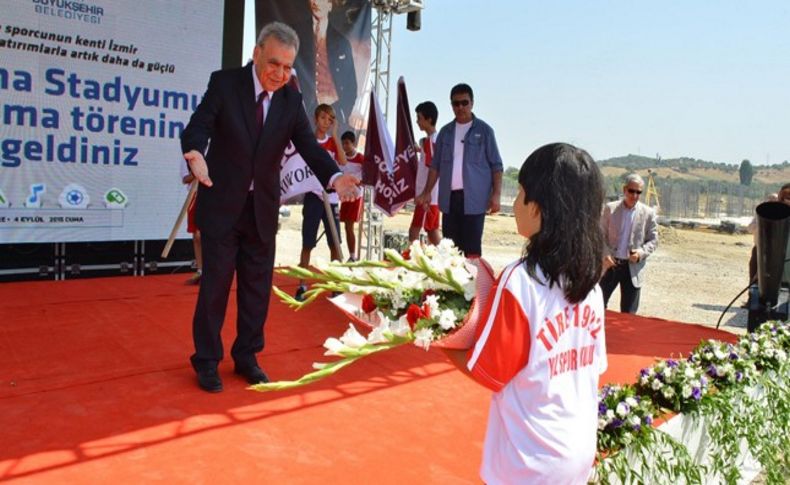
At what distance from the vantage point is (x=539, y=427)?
51.9 inches

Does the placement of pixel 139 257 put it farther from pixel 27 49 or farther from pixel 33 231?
pixel 27 49

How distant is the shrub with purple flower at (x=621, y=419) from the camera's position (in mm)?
2188

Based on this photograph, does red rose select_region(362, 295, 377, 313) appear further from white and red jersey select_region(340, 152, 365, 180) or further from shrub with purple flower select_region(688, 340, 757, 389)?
white and red jersey select_region(340, 152, 365, 180)

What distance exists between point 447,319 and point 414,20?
683 centimetres

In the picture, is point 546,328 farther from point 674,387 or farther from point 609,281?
point 609,281

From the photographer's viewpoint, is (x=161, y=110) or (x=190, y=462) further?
(x=161, y=110)

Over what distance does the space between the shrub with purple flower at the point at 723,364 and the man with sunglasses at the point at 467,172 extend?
1998 mm

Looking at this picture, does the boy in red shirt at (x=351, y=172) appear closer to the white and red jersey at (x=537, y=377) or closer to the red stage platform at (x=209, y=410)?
the red stage platform at (x=209, y=410)

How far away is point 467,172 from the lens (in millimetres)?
4836

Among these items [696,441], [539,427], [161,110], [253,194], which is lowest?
[696,441]

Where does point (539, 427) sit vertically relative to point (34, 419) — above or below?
above

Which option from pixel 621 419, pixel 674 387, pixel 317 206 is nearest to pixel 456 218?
pixel 317 206

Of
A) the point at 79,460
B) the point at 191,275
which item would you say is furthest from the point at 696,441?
the point at 191,275

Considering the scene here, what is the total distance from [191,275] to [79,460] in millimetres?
4145
